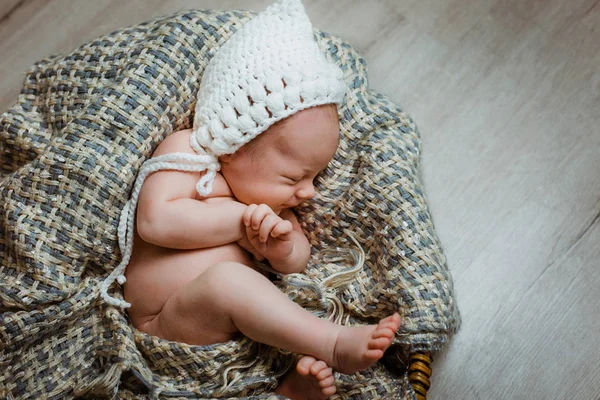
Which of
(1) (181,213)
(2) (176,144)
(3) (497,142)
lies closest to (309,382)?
(1) (181,213)

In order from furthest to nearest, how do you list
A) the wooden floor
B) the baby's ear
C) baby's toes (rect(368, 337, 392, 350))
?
the wooden floor → the baby's ear → baby's toes (rect(368, 337, 392, 350))

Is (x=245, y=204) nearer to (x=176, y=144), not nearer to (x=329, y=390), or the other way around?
(x=176, y=144)

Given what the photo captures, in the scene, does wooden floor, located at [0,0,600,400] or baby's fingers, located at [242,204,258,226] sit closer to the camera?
baby's fingers, located at [242,204,258,226]

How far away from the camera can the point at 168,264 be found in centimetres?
110

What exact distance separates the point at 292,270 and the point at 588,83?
822 mm

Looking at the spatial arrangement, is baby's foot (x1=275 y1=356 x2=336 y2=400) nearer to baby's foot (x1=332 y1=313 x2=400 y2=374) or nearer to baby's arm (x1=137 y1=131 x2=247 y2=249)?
baby's foot (x1=332 y1=313 x2=400 y2=374)

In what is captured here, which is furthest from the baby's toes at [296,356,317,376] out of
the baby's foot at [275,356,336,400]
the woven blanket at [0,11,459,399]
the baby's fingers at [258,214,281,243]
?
the baby's fingers at [258,214,281,243]

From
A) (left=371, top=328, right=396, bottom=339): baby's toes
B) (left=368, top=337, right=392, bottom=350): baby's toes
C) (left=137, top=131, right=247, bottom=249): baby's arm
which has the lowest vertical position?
(left=137, top=131, right=247, bottom=249): baby's arm

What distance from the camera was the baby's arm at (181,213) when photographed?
1037 millimetres

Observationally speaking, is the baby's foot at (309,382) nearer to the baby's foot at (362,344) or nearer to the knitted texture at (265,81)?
the baby's foot at (362,344)

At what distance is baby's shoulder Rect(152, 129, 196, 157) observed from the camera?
107 cm

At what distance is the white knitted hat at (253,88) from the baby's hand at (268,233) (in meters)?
0.10

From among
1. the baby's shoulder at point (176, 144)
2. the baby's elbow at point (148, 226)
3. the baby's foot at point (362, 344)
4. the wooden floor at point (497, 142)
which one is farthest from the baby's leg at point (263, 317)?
the wooden floor at point (497, 142)

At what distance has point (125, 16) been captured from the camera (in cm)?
148
